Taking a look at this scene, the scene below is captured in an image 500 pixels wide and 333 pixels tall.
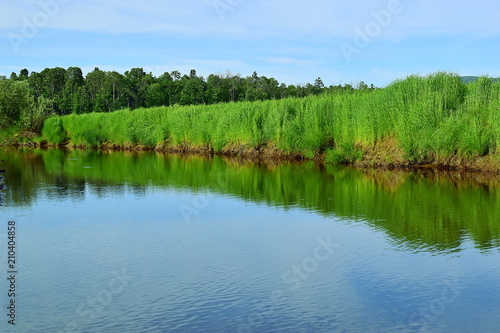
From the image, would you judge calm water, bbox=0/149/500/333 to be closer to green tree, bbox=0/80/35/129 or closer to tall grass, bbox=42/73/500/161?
tall grass, bbox=42/73/500/161

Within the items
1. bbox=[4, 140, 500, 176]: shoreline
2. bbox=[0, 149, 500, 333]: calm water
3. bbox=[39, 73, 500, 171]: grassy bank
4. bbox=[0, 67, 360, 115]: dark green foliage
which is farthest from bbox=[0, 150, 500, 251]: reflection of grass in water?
bbox=[0, 67, 360, 115]: dark green foliage

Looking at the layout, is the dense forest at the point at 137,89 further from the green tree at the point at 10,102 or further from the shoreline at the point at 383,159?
the shoreline at the point at 383,159

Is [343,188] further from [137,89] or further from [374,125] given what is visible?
[137,89]

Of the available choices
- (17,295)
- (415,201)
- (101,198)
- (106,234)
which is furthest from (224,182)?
(17,295)

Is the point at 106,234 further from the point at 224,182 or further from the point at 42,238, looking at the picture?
the point at 224,182

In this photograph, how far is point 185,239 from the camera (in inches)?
446

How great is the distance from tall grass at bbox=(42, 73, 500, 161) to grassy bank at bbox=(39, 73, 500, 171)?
0.04 meters

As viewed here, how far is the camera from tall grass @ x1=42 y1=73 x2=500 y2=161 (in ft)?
71.2

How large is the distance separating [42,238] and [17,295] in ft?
11.6

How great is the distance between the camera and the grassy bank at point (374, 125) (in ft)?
70.9

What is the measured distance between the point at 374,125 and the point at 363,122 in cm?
66

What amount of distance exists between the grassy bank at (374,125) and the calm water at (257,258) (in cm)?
317

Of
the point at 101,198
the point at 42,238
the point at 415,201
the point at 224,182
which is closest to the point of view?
the point at 42,238

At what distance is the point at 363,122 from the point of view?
83.3 ft
